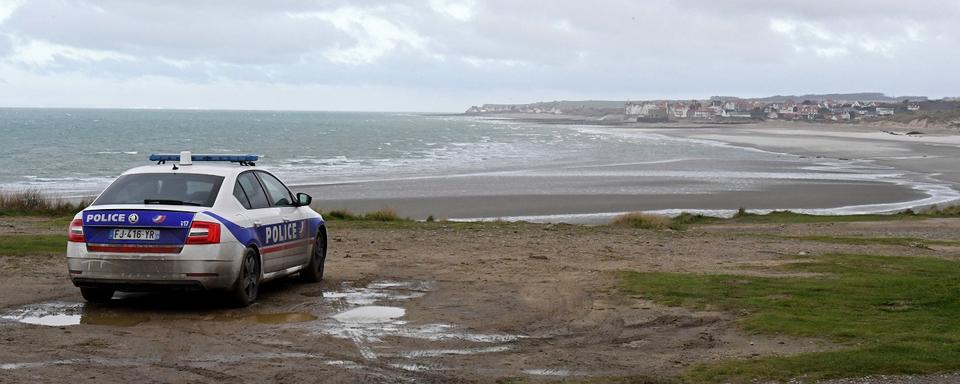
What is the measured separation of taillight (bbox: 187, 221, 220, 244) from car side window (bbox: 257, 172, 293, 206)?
1.56 m

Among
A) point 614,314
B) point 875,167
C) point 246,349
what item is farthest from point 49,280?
point 875,167

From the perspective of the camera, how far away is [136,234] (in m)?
10.2

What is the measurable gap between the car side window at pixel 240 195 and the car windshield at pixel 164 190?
0.20m

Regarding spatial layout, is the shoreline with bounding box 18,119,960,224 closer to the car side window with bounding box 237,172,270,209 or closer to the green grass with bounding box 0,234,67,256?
the green grass with bounding box 0,234,67,256

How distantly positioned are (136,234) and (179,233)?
1.29 ft

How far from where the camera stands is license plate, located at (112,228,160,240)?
10.2 metres

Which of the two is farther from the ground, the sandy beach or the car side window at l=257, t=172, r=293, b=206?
the car side window at l=257, t=172, r=293, b=206

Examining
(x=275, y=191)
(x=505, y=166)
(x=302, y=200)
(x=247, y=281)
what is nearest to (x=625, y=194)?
(x=505, y=166)

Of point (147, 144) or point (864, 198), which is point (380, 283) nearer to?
point (864, 198)

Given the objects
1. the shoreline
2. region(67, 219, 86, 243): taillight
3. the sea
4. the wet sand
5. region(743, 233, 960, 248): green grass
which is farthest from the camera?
the sea

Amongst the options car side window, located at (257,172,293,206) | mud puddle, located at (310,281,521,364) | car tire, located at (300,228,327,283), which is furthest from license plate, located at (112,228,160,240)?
car tire, located at (300,228,327,283)

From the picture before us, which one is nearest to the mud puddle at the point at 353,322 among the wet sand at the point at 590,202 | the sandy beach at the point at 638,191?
the wet sand at the point at 590,202

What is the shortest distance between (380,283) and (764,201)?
26022 mm

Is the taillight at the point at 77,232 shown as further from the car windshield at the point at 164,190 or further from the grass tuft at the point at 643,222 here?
the grass tuft at the point at 643,222
